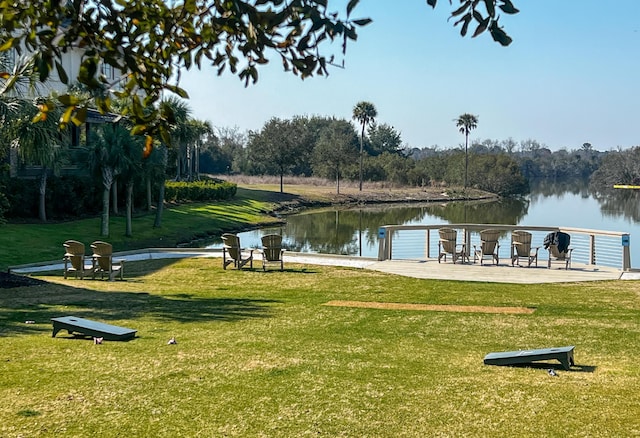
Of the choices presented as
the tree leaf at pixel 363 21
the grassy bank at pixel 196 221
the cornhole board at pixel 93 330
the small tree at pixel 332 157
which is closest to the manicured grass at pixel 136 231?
the grassy bank at pixel 196 221

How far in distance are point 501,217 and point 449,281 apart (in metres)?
44.3

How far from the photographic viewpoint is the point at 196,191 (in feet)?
176

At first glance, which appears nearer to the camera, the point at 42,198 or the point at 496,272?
the point at 496,272

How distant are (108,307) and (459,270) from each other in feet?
28.0

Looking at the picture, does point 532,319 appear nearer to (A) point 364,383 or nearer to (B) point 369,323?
(B) point 369,323

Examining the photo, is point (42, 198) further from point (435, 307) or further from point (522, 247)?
point (435, 307)

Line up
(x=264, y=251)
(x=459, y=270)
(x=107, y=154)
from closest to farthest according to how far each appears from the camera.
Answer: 1. (x=459, y=270)
2. (x=264, y=251)
3. (x=107, y=154)

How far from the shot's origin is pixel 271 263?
17.3 metres

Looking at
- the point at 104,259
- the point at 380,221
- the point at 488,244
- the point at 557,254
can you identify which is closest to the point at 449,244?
the point at 488,244

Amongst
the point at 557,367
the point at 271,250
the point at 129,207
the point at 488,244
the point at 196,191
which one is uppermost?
the point at 196,191

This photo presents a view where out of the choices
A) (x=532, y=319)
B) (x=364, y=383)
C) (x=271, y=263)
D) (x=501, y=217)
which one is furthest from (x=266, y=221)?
(x=364, y=383)

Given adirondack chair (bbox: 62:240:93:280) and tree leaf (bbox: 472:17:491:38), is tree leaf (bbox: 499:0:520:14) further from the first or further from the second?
adirondack chair (bbox: 62:240:93:280)

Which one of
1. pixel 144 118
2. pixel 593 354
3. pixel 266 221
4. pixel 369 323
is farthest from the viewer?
pixel 266 221

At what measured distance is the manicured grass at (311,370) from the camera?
526 centimetres
